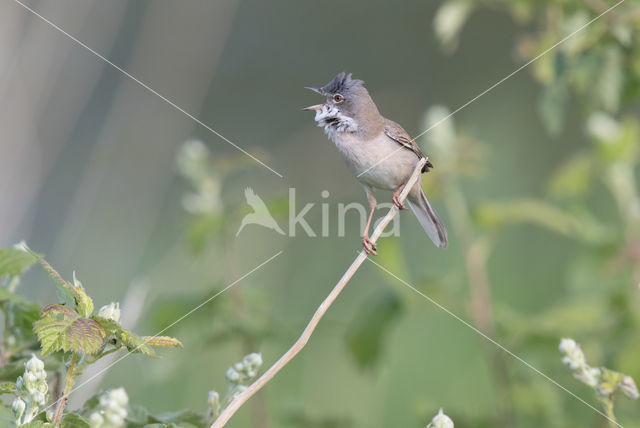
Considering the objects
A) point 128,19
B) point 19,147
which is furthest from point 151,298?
point 128,19

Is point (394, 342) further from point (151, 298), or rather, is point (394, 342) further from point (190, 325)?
point (190, 325)

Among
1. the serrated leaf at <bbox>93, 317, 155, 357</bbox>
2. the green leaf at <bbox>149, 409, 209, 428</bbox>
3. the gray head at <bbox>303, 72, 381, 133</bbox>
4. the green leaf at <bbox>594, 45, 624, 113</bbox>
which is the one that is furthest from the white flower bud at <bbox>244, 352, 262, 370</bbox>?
the green leaf at <bbox>594, 45, 624, 113</bbox>

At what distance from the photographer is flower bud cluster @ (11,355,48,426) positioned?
2.84 feet

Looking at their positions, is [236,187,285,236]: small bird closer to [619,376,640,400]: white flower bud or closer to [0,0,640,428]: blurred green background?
[0,0,640,428]: blurred green background

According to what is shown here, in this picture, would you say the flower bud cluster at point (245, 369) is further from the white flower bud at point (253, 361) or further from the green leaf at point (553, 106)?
the green leaf at point (553, 106)

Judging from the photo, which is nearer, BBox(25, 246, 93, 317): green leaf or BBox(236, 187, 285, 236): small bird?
BBox(25, 246, 93, 317): green leaf

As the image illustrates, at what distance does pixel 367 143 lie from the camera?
6.73 ft

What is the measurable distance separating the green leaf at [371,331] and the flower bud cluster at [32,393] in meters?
1.50

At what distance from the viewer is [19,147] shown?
Result: 2.99 meters

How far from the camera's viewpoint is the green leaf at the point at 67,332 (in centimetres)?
86

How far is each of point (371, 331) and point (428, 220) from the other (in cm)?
43

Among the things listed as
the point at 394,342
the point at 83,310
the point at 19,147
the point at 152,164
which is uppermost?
the point at 152,164

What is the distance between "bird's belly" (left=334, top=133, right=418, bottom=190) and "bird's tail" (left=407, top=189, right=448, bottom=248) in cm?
9

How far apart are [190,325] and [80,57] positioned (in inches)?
123
